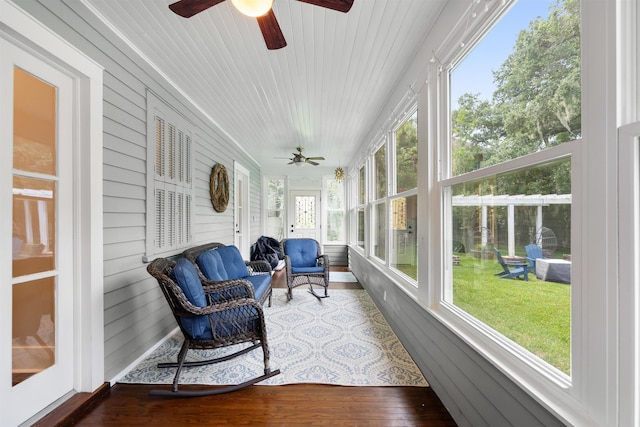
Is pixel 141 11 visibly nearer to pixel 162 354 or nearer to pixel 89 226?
pixel 89 226

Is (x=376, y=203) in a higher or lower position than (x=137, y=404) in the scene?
higher

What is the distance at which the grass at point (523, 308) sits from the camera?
3.33 feet

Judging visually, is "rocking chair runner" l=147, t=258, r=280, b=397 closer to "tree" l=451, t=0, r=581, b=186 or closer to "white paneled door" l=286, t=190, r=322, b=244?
"tree" l=451, t=0, r=581, b=186

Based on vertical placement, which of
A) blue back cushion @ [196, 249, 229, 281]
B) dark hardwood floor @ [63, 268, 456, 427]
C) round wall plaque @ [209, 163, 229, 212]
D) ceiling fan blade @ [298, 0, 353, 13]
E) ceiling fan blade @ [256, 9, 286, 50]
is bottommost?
dark hardwood floor @ [63, 268, 456, 427]

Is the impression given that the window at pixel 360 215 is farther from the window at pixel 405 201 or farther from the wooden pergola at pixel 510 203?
the wooden pergola at pixel 510 203

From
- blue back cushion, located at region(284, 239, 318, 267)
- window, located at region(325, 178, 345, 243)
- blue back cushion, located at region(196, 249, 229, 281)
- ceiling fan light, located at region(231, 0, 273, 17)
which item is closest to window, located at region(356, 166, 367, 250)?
blue back cushion, located at region(284, 239, 318, 267)

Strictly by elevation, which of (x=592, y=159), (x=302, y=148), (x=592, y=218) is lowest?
(x=592, y=218)

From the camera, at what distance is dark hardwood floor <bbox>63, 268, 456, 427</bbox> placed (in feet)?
5.27

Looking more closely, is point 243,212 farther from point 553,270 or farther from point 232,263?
point 553,270

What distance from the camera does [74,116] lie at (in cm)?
176

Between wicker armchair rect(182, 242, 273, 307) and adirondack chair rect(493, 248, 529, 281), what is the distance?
221 cm

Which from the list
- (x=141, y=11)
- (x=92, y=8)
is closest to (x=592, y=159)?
(x=141, y=11)

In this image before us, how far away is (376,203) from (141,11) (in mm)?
3238

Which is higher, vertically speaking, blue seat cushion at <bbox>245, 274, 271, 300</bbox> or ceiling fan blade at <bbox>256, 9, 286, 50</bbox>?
ceiling fan blade at <bbox>256, 9, 286, 50</bbox>
